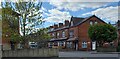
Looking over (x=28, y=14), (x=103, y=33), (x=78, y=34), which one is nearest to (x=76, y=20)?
(x=78, y=34)

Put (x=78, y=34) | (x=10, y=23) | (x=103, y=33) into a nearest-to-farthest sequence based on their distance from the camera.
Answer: (x=10, y=23) → (x=103, y=33) → (x=78, y=34)

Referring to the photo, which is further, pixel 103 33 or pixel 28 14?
pixel 103 33

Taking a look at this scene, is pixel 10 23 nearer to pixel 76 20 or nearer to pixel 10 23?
pixel 10 23

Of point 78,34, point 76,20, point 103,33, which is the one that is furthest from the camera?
point 76,20

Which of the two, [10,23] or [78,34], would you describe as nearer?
[10,23]

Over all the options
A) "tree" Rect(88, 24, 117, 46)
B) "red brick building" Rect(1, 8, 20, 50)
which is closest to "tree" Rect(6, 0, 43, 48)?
"red brick building" Rect(1, 8, 20, 50)

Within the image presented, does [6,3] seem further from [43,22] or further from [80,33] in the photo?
[80,33]

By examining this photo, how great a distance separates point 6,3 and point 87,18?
101ft

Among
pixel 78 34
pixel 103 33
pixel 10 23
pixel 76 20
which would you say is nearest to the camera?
pixel 10 23

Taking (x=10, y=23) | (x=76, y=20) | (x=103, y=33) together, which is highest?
(x=76, y=20)

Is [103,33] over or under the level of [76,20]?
under

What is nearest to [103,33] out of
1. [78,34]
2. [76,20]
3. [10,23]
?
[78,34]

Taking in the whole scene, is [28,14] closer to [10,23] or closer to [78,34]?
[10,23]

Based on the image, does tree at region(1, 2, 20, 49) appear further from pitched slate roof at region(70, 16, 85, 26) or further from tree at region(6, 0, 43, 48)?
pitched slate roof at region(70, 16, 85, 26)
